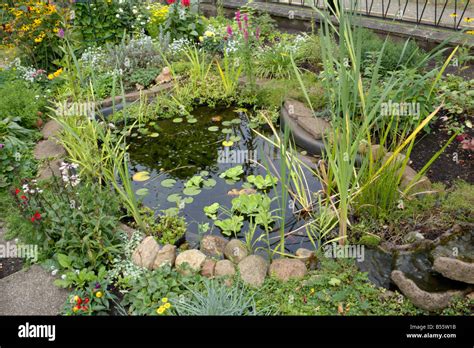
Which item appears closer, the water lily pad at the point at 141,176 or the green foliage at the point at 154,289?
the green foliage at the point at 154,289

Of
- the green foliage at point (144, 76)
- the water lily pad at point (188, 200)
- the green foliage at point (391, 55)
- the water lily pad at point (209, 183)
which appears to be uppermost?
the green foliage at point (391, 55)

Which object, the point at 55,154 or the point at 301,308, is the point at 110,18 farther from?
the point at 301,308

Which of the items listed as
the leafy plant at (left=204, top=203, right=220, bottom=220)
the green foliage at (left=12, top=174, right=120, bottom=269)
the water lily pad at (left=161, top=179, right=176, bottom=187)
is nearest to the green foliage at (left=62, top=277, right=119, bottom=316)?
the green foliage at (left=12, top=174, right=120, bottom=269)

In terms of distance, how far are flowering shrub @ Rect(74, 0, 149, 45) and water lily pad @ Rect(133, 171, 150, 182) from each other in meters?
2.93

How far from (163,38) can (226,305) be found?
182 inches

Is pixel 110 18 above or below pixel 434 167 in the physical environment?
above

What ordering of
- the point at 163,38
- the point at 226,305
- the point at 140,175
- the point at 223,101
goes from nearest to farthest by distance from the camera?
the point at 226,305 < the point at 140,175 < the point at 223,101 < the point at 163,38

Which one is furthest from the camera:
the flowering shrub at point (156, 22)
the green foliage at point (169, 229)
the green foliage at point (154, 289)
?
the flowering shrub at point (156, 22)

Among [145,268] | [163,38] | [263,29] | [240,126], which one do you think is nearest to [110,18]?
[163,38]

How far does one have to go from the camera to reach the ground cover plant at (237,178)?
3.27m

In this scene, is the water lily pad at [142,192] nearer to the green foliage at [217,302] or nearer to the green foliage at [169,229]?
the green foliage at [169,229]

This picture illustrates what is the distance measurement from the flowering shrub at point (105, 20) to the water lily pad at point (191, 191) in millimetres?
3341

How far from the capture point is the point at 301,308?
3146 mm

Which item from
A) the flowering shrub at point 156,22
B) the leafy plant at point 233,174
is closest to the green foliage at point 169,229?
the leafy plant at point 233,174
